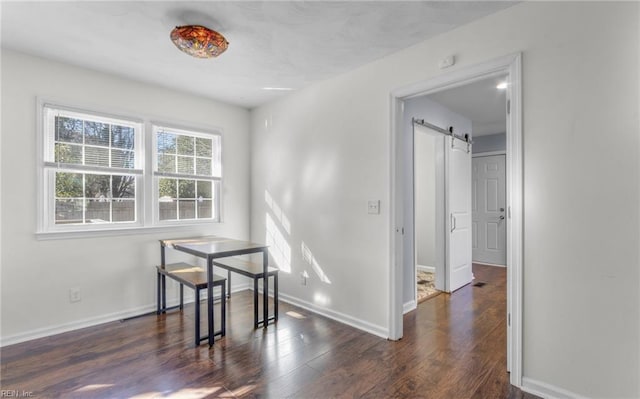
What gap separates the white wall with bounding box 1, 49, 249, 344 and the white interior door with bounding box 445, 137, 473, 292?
131 inches

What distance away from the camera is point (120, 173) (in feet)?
10.9

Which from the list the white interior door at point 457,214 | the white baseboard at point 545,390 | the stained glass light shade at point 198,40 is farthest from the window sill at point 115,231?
the white baseboard at point 545,390

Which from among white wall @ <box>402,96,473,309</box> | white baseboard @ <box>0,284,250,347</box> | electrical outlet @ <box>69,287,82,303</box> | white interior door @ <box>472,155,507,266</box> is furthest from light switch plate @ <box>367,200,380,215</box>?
white interior door @ <box>472,155,507,266</box>

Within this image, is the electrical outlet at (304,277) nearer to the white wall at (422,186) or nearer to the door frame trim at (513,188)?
the white wall at (422,186)

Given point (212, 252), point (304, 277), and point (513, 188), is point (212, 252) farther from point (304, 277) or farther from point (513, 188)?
point (513, 188)

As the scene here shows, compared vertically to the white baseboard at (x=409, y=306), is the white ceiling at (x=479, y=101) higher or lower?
higher

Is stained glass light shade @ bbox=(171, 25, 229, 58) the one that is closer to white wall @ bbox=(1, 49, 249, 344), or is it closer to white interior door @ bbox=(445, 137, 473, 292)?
white wall @ bbox=(1, 49, 249, 344)

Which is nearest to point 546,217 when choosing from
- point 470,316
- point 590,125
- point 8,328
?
point 590,125

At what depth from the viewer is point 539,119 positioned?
6.49 feet

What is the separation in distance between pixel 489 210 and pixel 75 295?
6.47 meters

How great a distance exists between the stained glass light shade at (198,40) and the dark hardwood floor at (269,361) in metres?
2.35

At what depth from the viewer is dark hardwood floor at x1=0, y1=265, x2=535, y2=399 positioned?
2.04 m

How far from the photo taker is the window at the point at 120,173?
2951 mm

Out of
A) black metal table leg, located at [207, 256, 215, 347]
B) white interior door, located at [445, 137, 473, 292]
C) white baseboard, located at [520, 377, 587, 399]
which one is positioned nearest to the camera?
white baseboard, located at [520, 377, 587, 399]
